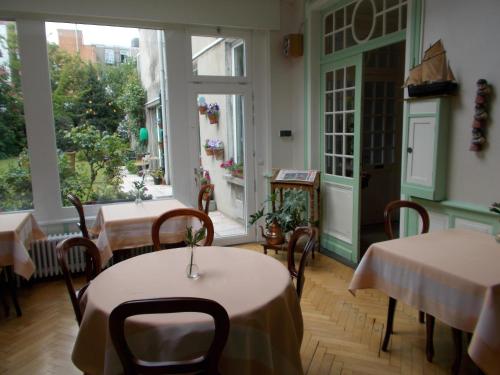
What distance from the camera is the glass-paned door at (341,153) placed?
4.28 m

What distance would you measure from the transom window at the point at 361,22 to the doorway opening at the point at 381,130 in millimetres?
875

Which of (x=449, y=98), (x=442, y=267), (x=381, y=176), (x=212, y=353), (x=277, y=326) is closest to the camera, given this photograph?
(x=212, y=353)

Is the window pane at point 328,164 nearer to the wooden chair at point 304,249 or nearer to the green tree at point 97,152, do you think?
the green tree at point 97,152

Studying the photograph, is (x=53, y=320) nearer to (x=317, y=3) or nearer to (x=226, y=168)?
(x=226, y=168)

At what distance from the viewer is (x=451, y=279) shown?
198cm

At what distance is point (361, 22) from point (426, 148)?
1756 mm

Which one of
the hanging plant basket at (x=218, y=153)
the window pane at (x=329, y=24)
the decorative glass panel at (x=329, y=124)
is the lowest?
the hanging plant basket at (x=218, y=153)

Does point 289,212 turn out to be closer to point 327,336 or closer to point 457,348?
point 327,336

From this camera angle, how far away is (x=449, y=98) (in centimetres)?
300

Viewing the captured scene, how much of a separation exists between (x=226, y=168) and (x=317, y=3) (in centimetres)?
228

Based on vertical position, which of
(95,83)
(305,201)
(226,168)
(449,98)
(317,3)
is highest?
(317,3)

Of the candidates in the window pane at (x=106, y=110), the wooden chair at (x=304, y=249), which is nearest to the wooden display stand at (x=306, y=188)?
the window pane at (x=106, y=110)

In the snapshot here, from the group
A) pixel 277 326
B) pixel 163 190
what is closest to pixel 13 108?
pixel 163 190

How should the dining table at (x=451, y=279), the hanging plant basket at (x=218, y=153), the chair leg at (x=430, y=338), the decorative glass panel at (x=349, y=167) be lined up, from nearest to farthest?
the dining table at (x=451, y=279), the chair leg at (x=430, y=338), the decorative glass panel at (x=349, y=167), the hanging plant basket at (x=218, y=153)
